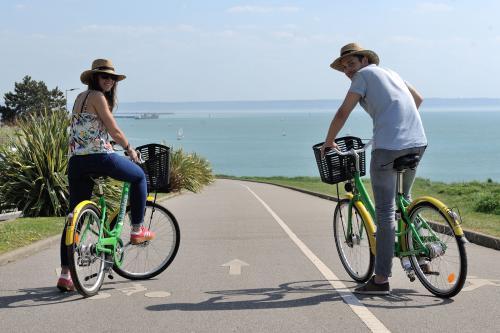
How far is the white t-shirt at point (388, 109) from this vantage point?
5.35 metres

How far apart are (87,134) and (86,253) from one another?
1.06 meters

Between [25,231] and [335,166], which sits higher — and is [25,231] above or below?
below

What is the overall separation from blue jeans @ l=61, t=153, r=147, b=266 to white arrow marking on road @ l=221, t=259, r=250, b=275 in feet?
4.62

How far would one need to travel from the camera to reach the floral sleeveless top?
560 centimetres

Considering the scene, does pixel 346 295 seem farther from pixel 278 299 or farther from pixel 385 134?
pixel 385 134

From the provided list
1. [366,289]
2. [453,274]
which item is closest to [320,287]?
[366,289]

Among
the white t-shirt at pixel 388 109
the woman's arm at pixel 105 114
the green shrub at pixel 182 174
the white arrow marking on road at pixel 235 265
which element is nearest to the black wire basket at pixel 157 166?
the woman's arm at pixel 105 114

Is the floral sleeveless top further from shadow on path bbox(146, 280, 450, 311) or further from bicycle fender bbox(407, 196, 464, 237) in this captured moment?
bicycle fender bbox(407, 196, 464, 237)

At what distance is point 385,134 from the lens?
5359 millimetres

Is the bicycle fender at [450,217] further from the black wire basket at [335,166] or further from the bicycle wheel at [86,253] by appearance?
the bicycle wheel at [86,253]

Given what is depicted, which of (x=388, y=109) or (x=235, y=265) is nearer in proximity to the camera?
(x=388, y=109)

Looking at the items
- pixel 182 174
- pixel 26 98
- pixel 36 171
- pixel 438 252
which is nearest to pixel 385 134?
pixel 438 252

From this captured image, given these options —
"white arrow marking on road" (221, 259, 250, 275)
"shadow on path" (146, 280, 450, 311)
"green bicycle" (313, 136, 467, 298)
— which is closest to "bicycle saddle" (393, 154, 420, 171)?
"green bicycle" (313, 136, 467, 298)

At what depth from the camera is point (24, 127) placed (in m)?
13.1
